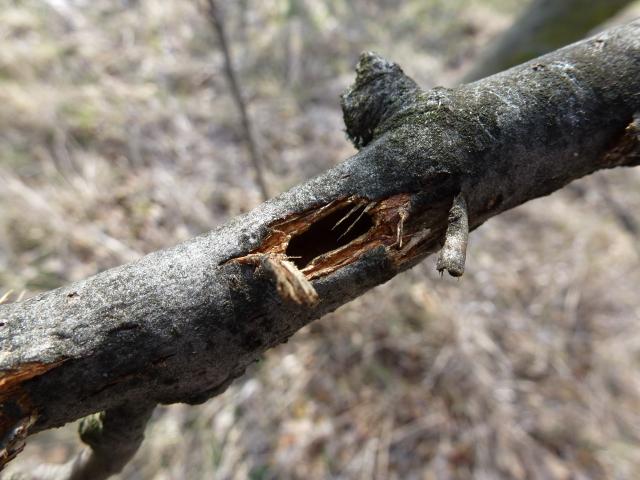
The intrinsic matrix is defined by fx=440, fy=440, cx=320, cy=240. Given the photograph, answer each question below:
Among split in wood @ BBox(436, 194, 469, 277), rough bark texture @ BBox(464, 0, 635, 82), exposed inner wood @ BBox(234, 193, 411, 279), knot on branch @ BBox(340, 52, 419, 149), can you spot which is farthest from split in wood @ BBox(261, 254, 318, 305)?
rough bark texture @ BBox(464, 0, 635, 82)

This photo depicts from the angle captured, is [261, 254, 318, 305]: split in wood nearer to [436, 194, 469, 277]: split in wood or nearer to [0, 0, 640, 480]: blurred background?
[436, 194, 469, 277]: split in wood

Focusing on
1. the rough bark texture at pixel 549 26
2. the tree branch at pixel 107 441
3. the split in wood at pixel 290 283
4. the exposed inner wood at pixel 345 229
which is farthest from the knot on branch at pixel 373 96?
the rough bark texture at pixel 549 26

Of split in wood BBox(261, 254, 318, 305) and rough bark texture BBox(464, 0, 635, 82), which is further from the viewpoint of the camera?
rough bark texture BBox(464, 0, 635, 82)

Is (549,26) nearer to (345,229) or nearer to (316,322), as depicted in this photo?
(345,229)

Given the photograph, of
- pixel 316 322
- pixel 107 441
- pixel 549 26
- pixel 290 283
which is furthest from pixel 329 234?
pixel 316 322

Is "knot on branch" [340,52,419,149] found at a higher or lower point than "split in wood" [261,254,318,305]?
higher

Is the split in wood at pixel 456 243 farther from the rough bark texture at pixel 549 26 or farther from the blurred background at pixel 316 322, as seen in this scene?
the rough bark texture at pixel 549 26
